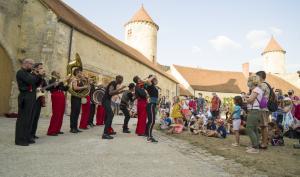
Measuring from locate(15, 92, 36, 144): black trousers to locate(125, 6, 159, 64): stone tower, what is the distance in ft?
109

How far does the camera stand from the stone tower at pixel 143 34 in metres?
39.1

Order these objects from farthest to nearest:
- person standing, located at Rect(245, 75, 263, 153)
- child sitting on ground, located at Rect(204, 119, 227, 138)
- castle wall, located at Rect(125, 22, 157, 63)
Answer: castle wall, located at Rect(125, 22, 157, 63), child sitting on ground, located at Rect(204, 119, 227, 138), person standing, located at Rect(245, 75, 263, 153)

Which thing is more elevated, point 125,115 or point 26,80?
point 26,80

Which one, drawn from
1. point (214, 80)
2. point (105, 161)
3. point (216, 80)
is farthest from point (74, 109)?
point (216, 80)

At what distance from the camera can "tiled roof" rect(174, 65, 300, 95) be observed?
153 feet

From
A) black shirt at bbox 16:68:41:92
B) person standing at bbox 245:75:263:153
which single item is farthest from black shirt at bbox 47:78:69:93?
person standing at bbox 245:75:263:153

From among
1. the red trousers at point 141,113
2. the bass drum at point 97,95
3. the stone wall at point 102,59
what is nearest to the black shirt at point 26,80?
the red trousers at point 141,113

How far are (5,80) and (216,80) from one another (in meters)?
40.6

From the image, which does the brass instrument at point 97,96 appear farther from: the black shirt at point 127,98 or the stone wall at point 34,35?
the stone wall at point 34,35

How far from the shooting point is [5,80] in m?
13.9

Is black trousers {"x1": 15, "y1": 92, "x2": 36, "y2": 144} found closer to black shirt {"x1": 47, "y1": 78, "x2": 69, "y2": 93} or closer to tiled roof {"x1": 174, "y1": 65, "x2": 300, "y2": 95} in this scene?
black shirt {"x1": 47, "y1": 78, "x2": 69, "y2": 93}

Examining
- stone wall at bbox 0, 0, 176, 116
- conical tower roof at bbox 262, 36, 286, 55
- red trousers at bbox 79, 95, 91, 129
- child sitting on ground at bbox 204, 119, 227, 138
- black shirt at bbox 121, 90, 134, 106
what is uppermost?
conical tower roof at bbox 262, 36, 286, 55

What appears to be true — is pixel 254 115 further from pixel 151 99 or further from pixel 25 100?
pixel 25 100

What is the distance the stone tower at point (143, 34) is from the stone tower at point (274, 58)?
3615 centimetres
